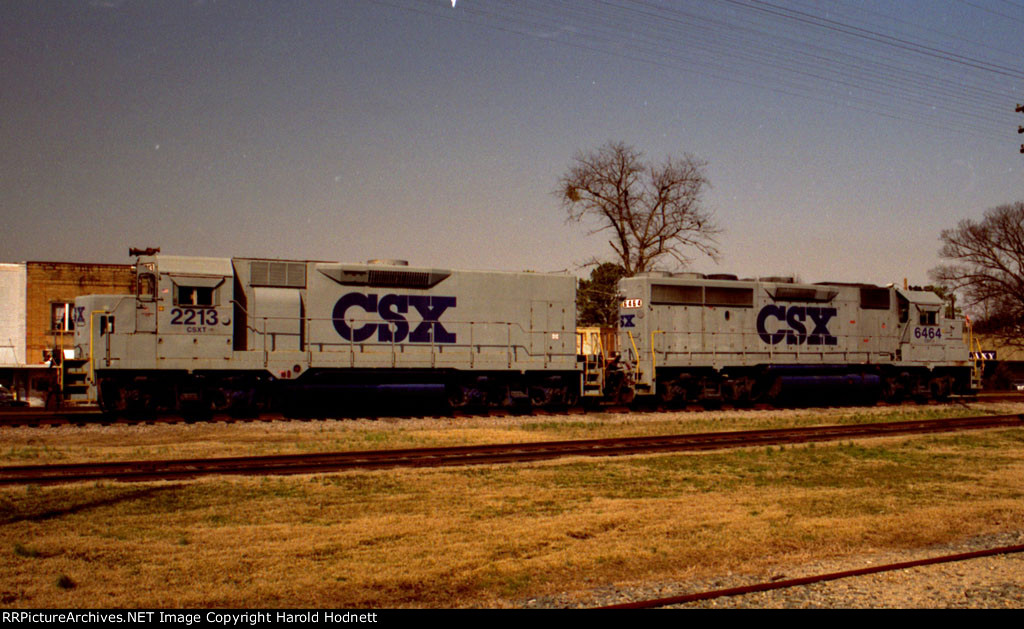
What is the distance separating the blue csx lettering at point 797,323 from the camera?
23469 mm

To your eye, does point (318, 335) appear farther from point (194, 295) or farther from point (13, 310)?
point (13, 310)

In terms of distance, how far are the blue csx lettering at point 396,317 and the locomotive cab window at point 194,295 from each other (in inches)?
Result: 116

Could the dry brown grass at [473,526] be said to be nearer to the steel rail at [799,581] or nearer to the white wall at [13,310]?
the steel rail at [799,581]

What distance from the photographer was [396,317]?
19406mm

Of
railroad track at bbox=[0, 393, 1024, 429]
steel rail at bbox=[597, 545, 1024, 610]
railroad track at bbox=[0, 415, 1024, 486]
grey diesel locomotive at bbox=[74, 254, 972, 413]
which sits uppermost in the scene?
grey diesel locomotive at bbox=[74, 254, 972, 413]

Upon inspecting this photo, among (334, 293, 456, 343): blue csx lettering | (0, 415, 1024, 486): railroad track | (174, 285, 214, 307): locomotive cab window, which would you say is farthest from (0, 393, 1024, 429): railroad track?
(0, 415, 1024, 486): railroad track

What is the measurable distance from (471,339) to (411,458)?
7624mm

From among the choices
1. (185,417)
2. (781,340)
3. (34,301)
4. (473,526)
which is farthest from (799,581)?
(34,301)

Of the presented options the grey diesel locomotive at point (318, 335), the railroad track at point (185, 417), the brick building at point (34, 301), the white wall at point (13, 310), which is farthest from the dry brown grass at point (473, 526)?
the white wall at point (13, 310)

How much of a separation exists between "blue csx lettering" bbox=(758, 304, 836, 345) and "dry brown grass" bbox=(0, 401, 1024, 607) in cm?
1004

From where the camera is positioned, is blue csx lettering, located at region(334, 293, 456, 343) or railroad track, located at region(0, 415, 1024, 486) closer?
railroad track, located at region(0, 415, 1024, 486)

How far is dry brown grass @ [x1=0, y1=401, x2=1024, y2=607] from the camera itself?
→ 6402mm

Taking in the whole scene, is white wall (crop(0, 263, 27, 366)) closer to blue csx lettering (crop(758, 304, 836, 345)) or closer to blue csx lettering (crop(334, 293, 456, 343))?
blue csx lettering (crop(334, 293, 456, 343))

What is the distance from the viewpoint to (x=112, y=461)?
41.3 feet
